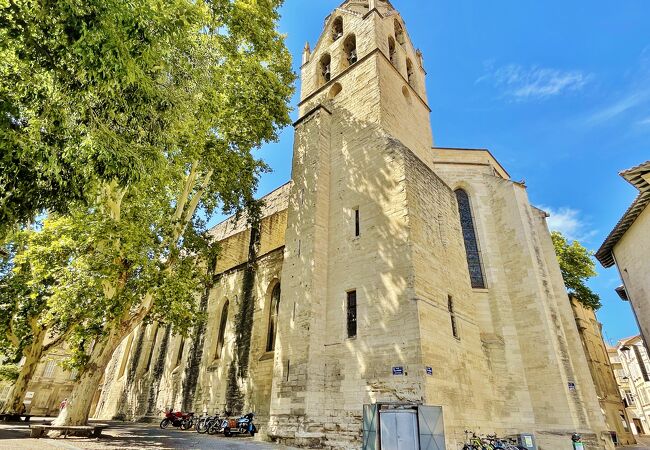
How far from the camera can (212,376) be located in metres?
15.5

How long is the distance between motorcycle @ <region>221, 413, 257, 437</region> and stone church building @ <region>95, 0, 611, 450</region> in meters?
0.62

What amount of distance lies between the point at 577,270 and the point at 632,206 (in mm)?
8147

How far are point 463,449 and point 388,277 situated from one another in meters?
4.30

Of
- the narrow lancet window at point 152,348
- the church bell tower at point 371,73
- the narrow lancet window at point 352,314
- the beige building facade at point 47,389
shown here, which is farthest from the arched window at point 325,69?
the beige building facade at point 47,389

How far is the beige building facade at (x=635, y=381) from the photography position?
32.6 m

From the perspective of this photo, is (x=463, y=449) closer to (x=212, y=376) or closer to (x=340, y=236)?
(x=340, y=236)

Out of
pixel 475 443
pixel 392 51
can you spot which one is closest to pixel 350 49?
pixel 392 51

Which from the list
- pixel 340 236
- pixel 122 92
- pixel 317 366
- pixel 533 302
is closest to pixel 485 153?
pixel 533 302

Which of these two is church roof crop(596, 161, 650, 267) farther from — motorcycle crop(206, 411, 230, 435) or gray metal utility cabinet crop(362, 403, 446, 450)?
motorcycle crop(206, 411, 230, 435)

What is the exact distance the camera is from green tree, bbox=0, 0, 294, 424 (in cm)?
539

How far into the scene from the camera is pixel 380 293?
1009 cm

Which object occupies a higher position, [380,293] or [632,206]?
[632,206]

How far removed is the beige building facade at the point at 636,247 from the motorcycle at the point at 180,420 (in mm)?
18286

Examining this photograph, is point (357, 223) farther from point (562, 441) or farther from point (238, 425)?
point (562, 441)
